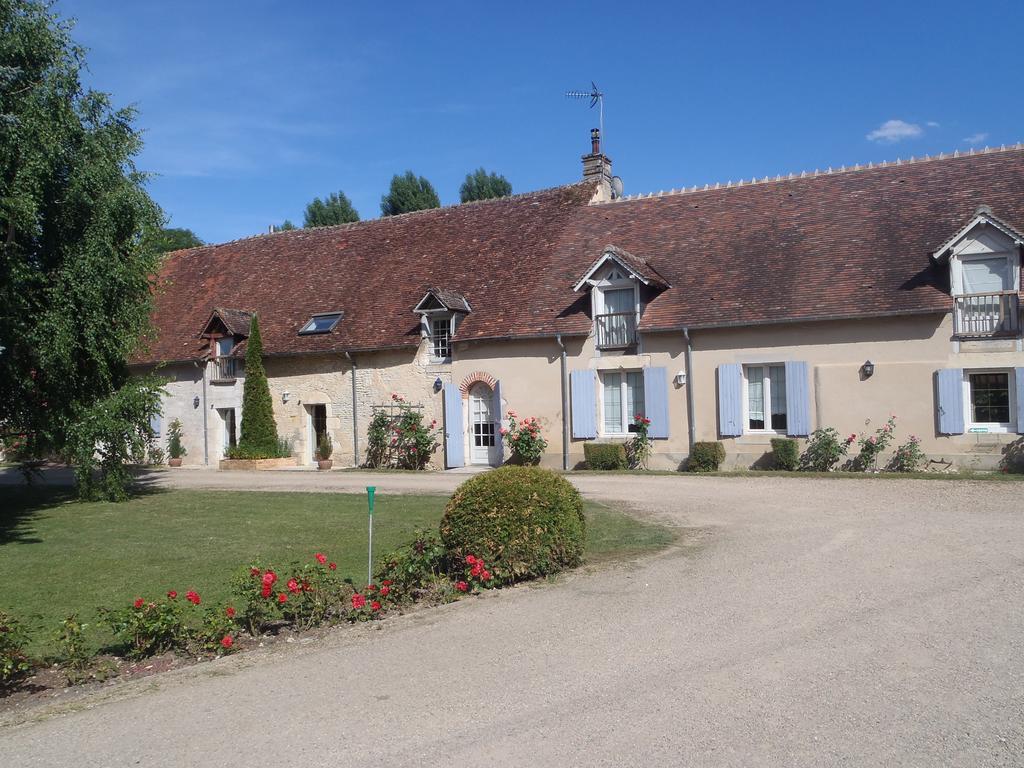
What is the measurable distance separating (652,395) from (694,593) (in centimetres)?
1201

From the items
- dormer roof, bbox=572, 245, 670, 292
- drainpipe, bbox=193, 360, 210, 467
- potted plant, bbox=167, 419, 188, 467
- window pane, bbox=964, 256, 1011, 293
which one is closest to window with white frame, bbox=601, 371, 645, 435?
dormer roof, bbox=572, 245, 670, 292

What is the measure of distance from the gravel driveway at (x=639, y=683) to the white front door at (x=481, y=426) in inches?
510

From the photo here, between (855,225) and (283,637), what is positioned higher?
(855,225)

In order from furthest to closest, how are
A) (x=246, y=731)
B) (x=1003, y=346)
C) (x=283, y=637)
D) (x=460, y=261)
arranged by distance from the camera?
(x=460, y=261) < (x=1003, y=346) < (x=283, y=637) < (x=246, y=731)

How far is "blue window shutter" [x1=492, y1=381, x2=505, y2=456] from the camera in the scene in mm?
21219

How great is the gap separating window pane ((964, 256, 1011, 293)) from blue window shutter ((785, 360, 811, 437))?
3.38m

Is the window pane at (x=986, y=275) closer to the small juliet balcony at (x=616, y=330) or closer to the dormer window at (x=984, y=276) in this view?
the dormer window at (x=984, y=276)

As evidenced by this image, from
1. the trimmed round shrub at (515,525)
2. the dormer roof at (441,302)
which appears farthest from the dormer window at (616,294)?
the trimmed round shrub at (515,525)

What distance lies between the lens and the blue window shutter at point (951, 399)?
17.0 meters

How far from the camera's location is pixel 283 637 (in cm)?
712

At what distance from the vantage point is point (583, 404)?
66.2 feet

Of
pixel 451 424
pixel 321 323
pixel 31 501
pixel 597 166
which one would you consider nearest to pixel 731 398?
pixel 451 424

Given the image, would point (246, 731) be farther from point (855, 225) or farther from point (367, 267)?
point (367, 267)

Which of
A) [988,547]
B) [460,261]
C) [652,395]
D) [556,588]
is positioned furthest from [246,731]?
[460,261]
